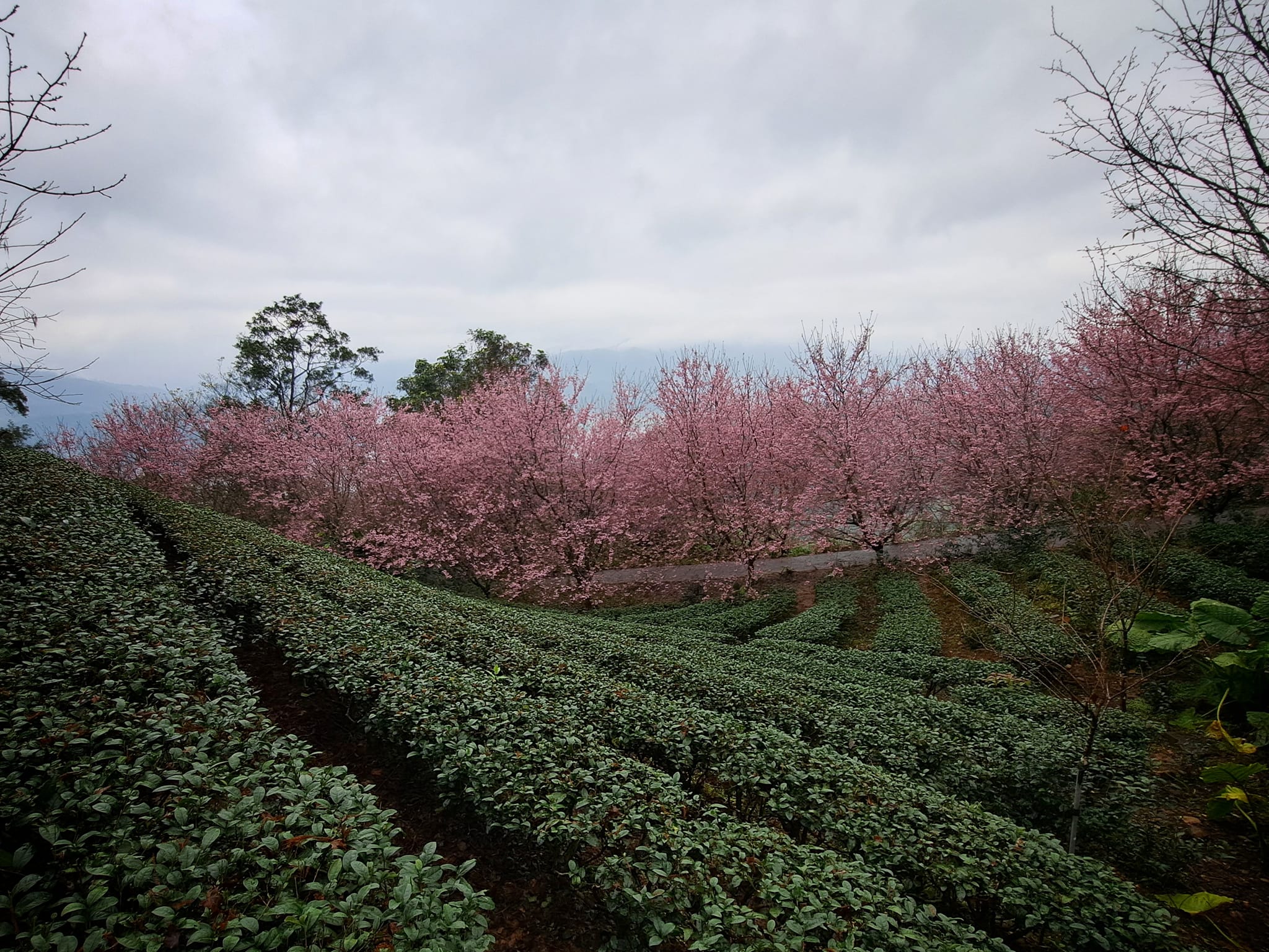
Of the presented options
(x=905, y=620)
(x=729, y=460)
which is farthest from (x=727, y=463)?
(x=905, y=620)

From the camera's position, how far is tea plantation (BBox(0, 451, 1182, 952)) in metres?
1.67

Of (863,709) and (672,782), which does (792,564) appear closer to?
(863,709)

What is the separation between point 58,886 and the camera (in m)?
1.60

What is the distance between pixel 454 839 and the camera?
10.5ft

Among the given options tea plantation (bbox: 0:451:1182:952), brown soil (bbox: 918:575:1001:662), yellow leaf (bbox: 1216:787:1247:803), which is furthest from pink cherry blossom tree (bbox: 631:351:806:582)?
yellow leaf (bbox: 1216:787:1247:803)

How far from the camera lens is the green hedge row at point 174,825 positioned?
148 cm

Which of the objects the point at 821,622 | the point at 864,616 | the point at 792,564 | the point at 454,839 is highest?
the point at 454,839

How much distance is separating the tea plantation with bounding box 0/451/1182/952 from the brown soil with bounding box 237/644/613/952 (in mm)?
132

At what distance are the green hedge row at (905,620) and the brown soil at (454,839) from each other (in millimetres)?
6127

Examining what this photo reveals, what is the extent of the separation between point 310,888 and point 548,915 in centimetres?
157

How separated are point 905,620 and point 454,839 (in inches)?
302

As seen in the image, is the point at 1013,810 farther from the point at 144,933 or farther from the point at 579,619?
the point at 579,619

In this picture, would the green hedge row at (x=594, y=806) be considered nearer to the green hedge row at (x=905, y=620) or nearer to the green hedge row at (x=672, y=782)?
the green hedge row at (x=672, y=782)

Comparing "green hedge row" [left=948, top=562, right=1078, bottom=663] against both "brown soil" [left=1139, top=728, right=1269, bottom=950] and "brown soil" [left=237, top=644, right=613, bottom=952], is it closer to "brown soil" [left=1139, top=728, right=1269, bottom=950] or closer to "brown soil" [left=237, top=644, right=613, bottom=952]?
"brown soil" [left=1139, top=728, right=1269, bottom=950]
